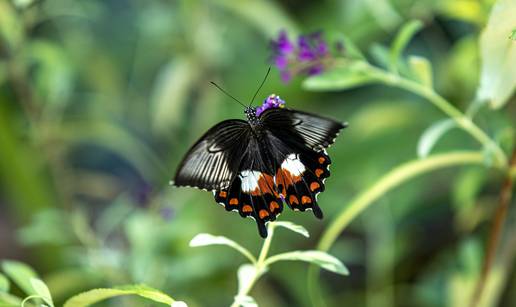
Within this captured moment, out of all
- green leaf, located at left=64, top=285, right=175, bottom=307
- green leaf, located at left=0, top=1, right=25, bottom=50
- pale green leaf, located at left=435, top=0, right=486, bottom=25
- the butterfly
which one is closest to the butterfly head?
the butterfly

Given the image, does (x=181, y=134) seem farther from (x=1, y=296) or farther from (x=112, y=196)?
(x=1, y=296)

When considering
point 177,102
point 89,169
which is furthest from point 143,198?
point 89,169

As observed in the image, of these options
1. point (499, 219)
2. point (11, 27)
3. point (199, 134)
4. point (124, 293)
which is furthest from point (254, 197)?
point (199, 134)

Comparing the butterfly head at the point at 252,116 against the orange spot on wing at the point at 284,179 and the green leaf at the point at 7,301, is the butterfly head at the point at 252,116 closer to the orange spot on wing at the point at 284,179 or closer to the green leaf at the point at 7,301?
the orange spot on wing at the point at 284,179

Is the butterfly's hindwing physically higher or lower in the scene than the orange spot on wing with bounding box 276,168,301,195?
lower

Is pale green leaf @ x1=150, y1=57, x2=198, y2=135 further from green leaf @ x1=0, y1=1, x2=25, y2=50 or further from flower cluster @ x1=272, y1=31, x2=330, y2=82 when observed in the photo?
flower cluster @ x1=272, y1=31, x2=330, y2=82

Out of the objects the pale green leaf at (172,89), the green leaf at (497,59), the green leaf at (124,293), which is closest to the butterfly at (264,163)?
the green leaf at (124,293)
